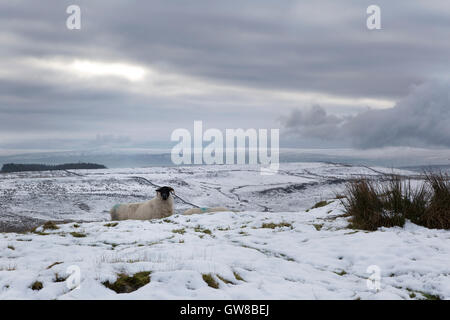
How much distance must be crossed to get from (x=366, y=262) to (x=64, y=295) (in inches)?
226

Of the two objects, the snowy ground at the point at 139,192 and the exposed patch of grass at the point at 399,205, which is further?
the snowy ground at the point at 139,192

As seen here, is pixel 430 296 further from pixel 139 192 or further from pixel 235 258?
pixel 139 192

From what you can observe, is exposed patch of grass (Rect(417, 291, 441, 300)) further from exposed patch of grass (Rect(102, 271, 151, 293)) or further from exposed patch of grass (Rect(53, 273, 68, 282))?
exposed patch of grass (Rect(53, 273, 68, 282))

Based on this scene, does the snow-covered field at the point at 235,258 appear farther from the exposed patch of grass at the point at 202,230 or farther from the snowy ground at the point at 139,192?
the snowy ground at the point at 139,192

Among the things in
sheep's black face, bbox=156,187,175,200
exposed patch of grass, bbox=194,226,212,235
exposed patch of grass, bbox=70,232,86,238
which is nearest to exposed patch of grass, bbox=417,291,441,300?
exposed patch of grass, bbox=194,226,212,235

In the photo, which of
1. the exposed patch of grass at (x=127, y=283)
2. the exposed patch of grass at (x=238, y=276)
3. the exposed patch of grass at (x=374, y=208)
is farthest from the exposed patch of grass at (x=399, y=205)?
the exposed patch of grass at (x=127, y=283)

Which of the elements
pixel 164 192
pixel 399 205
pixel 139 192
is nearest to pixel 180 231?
pixel 164 192

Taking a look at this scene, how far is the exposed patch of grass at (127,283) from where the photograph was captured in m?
5.35

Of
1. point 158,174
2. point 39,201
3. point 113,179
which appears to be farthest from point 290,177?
point 39,201

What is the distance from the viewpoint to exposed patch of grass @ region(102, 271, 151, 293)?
17.5 feet

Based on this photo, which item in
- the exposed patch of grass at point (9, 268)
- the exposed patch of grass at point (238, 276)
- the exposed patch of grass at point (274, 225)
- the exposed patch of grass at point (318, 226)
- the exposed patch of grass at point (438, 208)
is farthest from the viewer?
the exposed patch of grass at point (274, 225)

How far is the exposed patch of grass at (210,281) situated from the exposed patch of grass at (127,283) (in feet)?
2.81

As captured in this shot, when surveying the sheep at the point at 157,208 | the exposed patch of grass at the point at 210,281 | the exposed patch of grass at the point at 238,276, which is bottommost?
the sheep at the point at 157,208

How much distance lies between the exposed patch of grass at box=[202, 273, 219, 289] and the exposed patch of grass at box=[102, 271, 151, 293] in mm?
857
